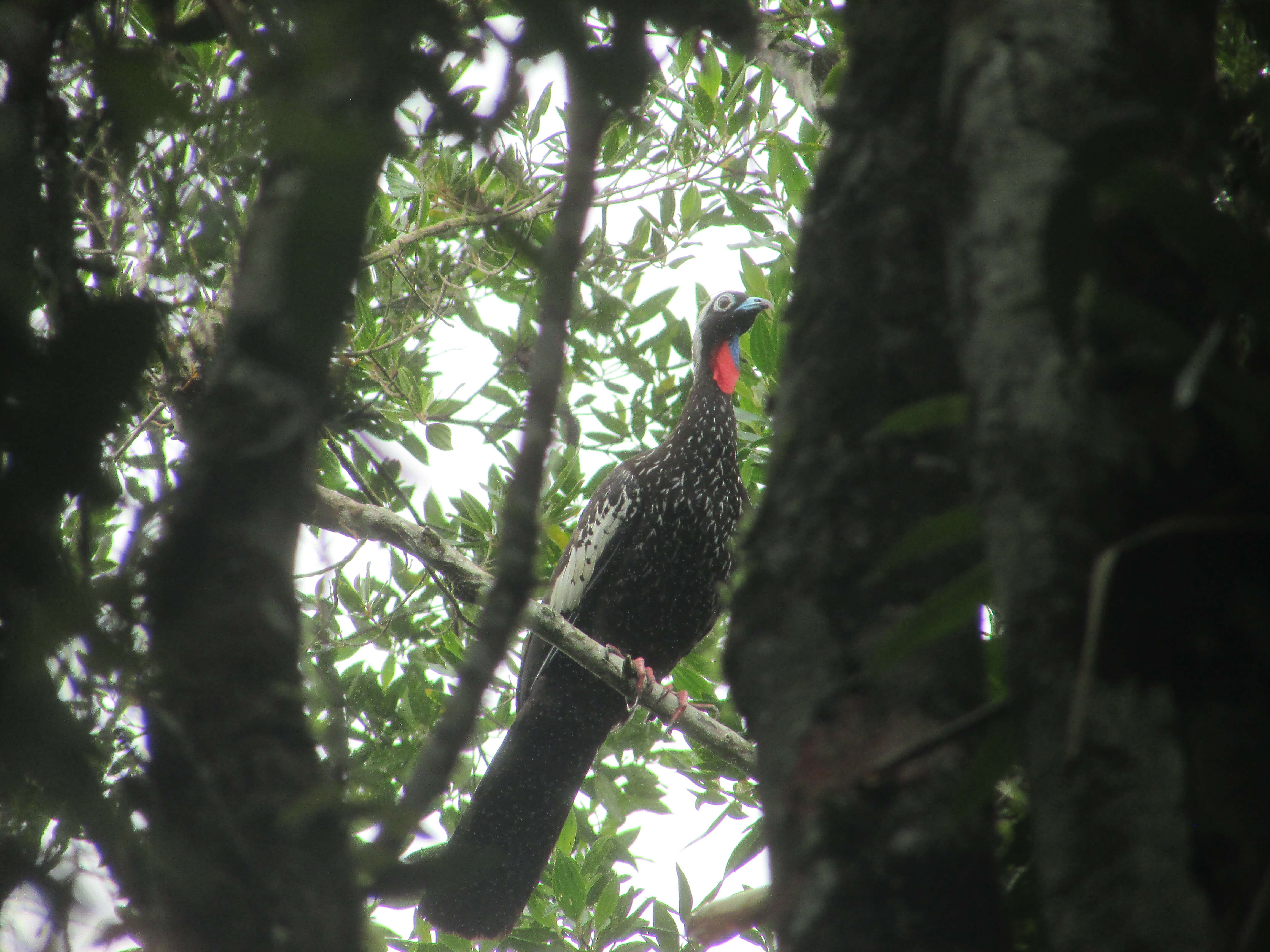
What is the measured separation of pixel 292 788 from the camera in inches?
27.9

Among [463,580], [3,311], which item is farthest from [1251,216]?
[463,580]

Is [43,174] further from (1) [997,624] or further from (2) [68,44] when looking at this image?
(1) [997,624]

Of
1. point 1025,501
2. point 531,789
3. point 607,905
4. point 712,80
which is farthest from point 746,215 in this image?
point 1025,501

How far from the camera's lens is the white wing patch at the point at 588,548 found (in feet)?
15.2

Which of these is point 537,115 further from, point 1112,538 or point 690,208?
point 1112,538

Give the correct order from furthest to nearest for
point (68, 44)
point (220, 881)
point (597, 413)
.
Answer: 1. point (597, 413)
2. point (68, 44)
3. point (220, 881)

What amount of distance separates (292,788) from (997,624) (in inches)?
63.6

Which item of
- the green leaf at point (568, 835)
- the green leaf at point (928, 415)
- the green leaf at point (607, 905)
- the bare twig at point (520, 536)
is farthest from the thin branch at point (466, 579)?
the green leaf at point (928, 415)

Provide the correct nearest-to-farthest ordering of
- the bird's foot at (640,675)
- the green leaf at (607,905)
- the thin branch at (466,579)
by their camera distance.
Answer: the thin branch at (466,579), the bird's foot at (640,675), the green leaf at (607,905)

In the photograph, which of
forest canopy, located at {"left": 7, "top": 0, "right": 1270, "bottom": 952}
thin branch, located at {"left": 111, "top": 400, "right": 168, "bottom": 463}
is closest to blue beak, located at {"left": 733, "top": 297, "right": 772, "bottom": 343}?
thin branch, located at {"left": 111, "top": 400, "right": 168, "bottom": 463}

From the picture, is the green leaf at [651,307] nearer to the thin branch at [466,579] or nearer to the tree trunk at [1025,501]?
the thin branch at [466,579]

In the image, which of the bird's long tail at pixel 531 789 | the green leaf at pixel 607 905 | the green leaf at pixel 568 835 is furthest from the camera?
the green leaf at pixel 568 835

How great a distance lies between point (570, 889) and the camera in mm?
4082

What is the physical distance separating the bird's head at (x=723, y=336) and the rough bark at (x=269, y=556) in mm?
4079
